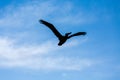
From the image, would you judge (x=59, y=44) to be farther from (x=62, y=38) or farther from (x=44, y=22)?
(x=44, y=22)

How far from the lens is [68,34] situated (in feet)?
88.9

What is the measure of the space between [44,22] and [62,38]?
268cm

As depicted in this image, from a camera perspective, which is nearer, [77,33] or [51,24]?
[51,24]

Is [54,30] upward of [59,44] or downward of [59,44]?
upward

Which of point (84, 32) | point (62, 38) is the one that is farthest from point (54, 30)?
point (84, 32)

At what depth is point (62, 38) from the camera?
89.7 feet

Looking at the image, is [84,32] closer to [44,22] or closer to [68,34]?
[68,34]

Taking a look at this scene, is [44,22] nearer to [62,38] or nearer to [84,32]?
[62,38]

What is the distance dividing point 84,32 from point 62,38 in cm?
263

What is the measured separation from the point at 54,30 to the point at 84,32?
3156mm

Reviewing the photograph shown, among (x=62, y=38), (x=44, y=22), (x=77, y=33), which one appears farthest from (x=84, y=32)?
(x=44, y=22)

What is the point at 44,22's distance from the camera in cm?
2584

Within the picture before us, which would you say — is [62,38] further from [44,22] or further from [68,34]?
[44,22]

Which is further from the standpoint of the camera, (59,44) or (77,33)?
(77,33)
